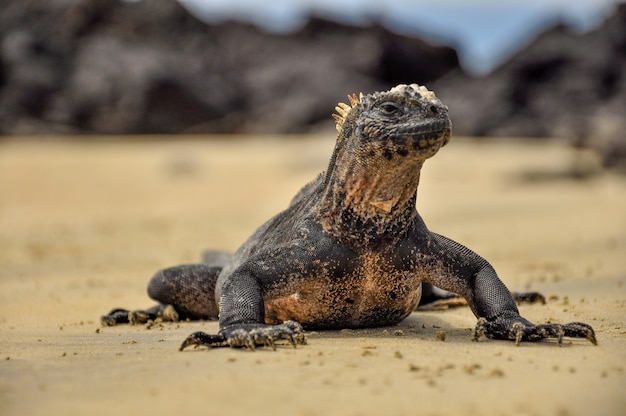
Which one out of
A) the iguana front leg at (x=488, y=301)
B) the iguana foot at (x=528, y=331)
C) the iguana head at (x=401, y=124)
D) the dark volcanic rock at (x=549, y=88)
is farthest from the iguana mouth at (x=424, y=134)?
the dark volcanic rock at (x=549, y=88)

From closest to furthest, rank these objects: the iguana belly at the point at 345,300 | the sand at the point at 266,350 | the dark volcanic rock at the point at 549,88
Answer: the sand at the point at 266,350 → the iguana belly at the point at 345,300 → the dark volcanic rock at the point at 549,88

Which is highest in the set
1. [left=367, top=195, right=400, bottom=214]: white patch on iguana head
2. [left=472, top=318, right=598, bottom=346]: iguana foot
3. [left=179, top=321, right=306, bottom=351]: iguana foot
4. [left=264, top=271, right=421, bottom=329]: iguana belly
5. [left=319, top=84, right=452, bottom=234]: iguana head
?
[left=319, top=84, right=452, bottom=234]: iguana head

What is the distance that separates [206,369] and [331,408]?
3.31 ft

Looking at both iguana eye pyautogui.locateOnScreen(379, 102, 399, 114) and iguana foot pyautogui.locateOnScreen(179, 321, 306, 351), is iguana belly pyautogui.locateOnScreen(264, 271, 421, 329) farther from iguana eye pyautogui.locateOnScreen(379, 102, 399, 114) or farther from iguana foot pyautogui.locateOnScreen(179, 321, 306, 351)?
iguana eye pyautogui.locateOnScreen(379, 102, 399, 114)

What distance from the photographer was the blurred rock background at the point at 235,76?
42.5 metres

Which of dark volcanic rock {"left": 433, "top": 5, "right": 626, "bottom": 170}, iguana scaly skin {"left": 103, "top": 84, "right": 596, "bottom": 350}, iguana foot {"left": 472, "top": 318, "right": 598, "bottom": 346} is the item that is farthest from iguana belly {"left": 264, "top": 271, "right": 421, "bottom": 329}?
dark volcanic rock {"left": 433, "top": 5, "right": 626, "bottom": 170}

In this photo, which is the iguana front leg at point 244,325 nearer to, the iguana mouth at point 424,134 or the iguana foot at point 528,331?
the iguana foot at point 528,331

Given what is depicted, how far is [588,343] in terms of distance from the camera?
16.5ft

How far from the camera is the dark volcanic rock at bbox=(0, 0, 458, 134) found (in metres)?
42.2

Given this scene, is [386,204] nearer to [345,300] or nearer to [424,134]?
[424,134]

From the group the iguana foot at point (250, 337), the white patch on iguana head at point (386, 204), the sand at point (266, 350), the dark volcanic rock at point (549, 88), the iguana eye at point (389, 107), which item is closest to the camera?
the sand at point (266, 350)

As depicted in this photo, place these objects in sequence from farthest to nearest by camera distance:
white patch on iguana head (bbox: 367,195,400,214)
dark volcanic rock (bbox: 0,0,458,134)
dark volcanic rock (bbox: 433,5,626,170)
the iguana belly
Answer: dark volcanic rock (bbox: 433,5,626,170) < dark volcanic rock (bbox: 0,0,458,134) < the iguana belly < white patch on iguana head (bbox: 367,195,400,214)

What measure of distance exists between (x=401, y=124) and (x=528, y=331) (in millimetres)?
1476

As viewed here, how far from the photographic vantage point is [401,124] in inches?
205
